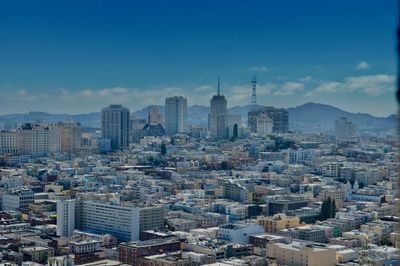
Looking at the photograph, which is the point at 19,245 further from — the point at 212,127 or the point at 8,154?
the point at 212,127

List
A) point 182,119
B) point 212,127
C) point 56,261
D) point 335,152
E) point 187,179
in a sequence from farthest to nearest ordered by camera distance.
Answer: point 182,119 → point 212,127 → point 335,152 → point 187,179 → point 56,261

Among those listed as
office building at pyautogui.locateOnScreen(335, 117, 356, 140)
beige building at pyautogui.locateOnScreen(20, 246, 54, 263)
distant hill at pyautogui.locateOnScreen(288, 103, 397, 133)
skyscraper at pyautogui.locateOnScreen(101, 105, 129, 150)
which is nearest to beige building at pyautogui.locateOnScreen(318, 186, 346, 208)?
beige building at pyautogui.locateOnScreen(20, 246, 54, 263)

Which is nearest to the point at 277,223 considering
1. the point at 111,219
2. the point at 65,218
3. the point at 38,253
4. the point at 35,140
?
the point at 111,219

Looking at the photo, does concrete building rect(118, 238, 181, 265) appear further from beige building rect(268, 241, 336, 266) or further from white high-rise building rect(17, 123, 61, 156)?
white high-rise building rect(17, 123, 61, 156)

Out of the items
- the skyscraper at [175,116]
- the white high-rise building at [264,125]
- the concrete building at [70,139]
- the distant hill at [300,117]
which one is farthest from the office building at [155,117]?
the concrete building at [70,139]

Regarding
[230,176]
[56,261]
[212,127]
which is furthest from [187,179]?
[212,127]

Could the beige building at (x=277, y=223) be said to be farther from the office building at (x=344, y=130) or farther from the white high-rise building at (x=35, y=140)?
the office building at (x=344, y=130)
